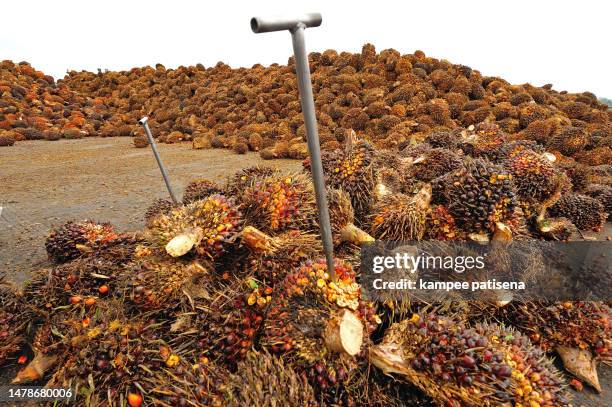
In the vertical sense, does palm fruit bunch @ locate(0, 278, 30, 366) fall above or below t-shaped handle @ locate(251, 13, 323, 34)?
below

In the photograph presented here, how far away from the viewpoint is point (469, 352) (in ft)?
3.94

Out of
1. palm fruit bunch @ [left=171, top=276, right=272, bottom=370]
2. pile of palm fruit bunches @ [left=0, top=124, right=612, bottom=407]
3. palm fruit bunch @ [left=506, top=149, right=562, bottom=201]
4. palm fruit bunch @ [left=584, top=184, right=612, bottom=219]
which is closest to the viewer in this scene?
pile of palm fruit bunches @ [left=0, top=124, right=612, bottom=407]

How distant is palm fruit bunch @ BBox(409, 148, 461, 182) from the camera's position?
2553 millimetres

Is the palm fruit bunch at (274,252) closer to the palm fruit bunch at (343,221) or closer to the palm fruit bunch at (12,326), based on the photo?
the palm fruit bunch at (343,221)

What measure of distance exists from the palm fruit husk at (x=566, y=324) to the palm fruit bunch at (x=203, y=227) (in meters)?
1.41

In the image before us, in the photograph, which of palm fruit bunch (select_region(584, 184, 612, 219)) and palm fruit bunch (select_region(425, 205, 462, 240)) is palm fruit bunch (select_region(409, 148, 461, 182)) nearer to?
palm fruit bunch (select_region(425, 205, 462, 240))

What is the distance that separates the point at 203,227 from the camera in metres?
1.68

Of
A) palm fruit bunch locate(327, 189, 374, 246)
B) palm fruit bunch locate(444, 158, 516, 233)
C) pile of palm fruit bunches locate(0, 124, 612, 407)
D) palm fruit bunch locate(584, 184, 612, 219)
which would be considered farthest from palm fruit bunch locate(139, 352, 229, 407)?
palm fruit bunch locate(584, 184, 612, 219)

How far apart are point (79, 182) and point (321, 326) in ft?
17.1

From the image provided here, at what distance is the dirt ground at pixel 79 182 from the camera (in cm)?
314

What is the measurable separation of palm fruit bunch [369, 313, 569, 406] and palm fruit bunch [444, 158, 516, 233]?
0.64m

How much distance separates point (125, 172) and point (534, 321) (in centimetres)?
588

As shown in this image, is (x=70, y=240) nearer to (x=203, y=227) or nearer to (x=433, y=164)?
(x=203, y=227)

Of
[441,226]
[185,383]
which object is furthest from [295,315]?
[441,226]
